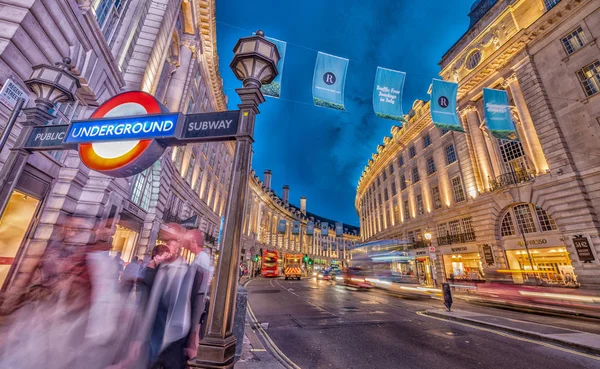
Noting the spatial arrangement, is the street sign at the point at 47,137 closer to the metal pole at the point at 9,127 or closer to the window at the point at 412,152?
the metal pole at the point at 9,127

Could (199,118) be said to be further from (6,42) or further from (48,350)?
(6,42)

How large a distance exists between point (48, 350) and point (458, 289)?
27.2 meters

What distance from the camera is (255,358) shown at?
4.94 m

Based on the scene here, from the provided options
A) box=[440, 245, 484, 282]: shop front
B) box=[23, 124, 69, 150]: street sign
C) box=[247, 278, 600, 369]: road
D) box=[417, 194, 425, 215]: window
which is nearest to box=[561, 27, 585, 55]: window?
box=[440, 245, 484, 282]: shop front

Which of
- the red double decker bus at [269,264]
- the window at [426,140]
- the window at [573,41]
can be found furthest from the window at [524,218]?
the red double decker bus at [269,264]

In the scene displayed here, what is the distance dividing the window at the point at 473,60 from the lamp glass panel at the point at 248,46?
98.8 feet

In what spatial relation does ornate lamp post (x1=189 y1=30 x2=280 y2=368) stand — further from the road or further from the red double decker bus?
the red double decker bus

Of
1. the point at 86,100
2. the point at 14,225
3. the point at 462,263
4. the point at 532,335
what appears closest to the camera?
the point at 532,335

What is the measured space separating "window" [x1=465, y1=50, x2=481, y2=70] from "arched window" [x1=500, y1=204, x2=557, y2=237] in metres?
15.1

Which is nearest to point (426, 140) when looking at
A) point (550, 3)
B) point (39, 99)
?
point (550, 3)

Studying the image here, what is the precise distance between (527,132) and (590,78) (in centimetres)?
452

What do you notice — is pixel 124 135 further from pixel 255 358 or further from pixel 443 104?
pixel 443 104

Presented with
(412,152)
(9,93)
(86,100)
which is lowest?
(9,93)

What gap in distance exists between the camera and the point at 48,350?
3850 mm
